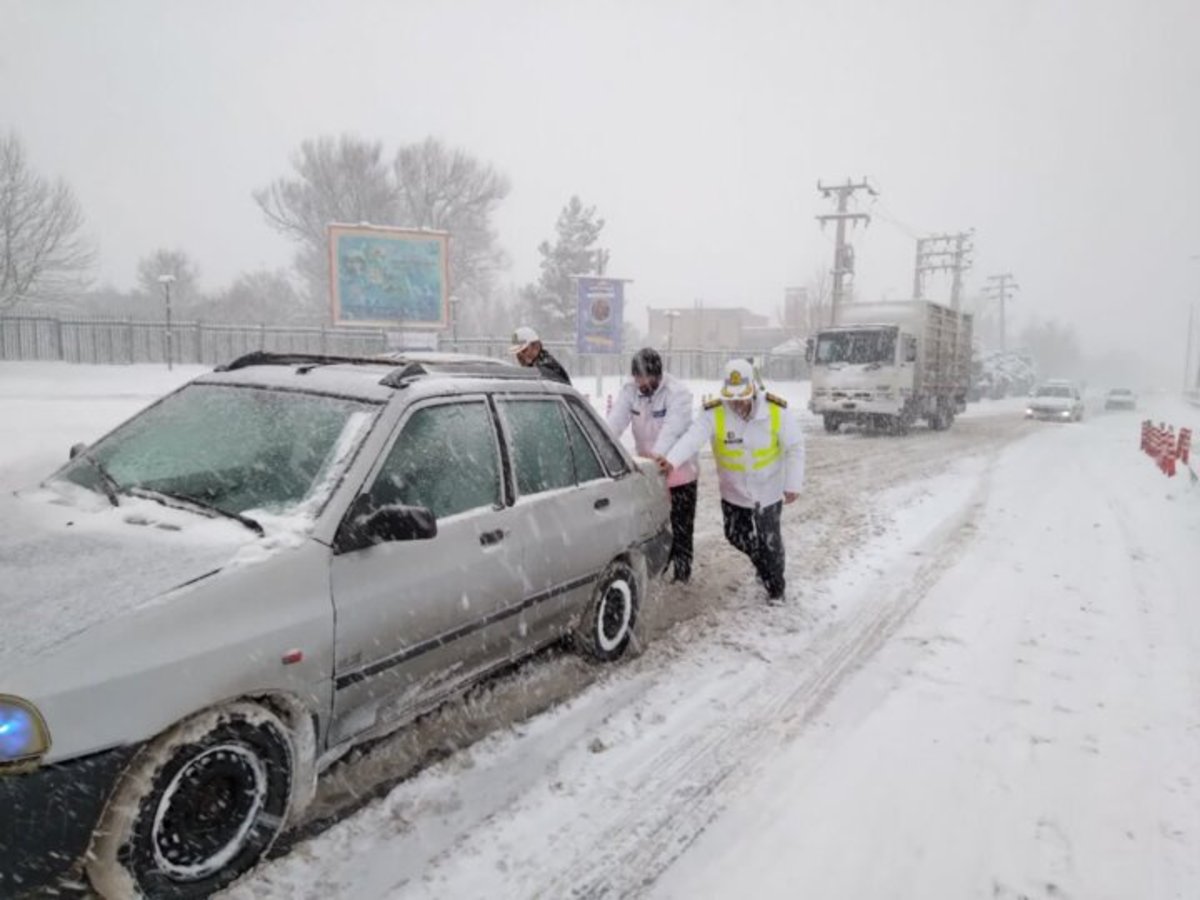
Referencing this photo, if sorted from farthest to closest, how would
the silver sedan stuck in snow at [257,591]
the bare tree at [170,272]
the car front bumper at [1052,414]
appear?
the bare tree at [170,272] → the car front bumper at [1052,414] → the silver sedan stuck in snow at [257,591]

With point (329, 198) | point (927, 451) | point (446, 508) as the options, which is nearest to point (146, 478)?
point (446, 508)

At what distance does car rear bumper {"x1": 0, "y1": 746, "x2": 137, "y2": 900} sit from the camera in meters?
1.93

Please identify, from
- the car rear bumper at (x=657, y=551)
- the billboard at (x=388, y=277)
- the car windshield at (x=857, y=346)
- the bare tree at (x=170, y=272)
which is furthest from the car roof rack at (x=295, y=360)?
the bare tree at (x=170, y=272)

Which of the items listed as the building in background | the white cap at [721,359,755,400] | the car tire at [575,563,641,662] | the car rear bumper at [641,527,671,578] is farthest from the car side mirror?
the building in background

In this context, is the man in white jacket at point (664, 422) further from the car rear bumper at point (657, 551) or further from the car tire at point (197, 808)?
the car tire at point (197, 808)

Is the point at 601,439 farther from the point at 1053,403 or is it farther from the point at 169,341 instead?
the point at 1053,403

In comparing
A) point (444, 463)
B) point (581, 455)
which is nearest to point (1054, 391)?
point (581, 455)

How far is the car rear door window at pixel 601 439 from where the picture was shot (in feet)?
14.5

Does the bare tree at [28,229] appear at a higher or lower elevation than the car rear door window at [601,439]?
higher

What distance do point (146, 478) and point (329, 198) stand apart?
156ft

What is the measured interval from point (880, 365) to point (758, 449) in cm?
1529

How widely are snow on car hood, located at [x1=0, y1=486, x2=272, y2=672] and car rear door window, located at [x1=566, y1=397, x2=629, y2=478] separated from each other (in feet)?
6.93

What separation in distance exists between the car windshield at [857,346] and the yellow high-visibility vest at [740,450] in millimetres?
15193

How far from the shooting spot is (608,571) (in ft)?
14.3
